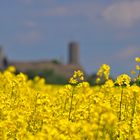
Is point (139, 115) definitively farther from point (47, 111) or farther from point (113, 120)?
point (113, 120)

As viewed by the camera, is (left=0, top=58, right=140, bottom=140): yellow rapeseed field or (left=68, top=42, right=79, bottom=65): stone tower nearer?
(left=0, top=58, right=140, bottom=140): yellow rapeseed field

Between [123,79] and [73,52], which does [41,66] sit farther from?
[123,79]

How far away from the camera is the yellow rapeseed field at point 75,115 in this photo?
540 cm

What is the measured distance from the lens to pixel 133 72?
29.3 feet

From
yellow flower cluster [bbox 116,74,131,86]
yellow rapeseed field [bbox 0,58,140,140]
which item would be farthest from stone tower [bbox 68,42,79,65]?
yellow flower cluster [bbox 116,74,131,86]

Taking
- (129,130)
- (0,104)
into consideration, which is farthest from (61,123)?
(0,104)

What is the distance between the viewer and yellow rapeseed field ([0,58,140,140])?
5.40m

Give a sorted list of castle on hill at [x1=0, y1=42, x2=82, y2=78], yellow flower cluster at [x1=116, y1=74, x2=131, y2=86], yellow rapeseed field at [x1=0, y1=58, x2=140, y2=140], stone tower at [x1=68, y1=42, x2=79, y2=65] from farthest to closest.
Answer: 1. stone tower at [x1=68, y1=42, x2=79, y2=65]
2. castle on hill at [x1=0, y1=42, x2=82, y2=78]
3. yellow flower cluster at [x1=116, y1=74, x2=131, y2=86]
4. yellow rapeseed field at [x1=0, y1=58, x2=140, y2=140]

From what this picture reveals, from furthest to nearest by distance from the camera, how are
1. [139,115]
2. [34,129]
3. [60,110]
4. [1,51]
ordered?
[1,51], [60,110], [139,115], [34,129]

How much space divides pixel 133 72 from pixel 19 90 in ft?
6.15

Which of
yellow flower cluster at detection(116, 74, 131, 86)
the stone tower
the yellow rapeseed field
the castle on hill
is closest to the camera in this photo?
the yellow rapeseed field

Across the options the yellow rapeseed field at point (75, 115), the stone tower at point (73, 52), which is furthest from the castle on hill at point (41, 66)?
the yellow rapeseed field at point (75, 115)

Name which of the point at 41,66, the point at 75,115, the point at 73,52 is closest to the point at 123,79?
the point at 75,115

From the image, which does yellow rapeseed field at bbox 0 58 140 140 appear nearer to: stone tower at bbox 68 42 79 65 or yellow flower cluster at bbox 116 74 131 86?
yellow flower cluster at bbox 116 74 131 86
